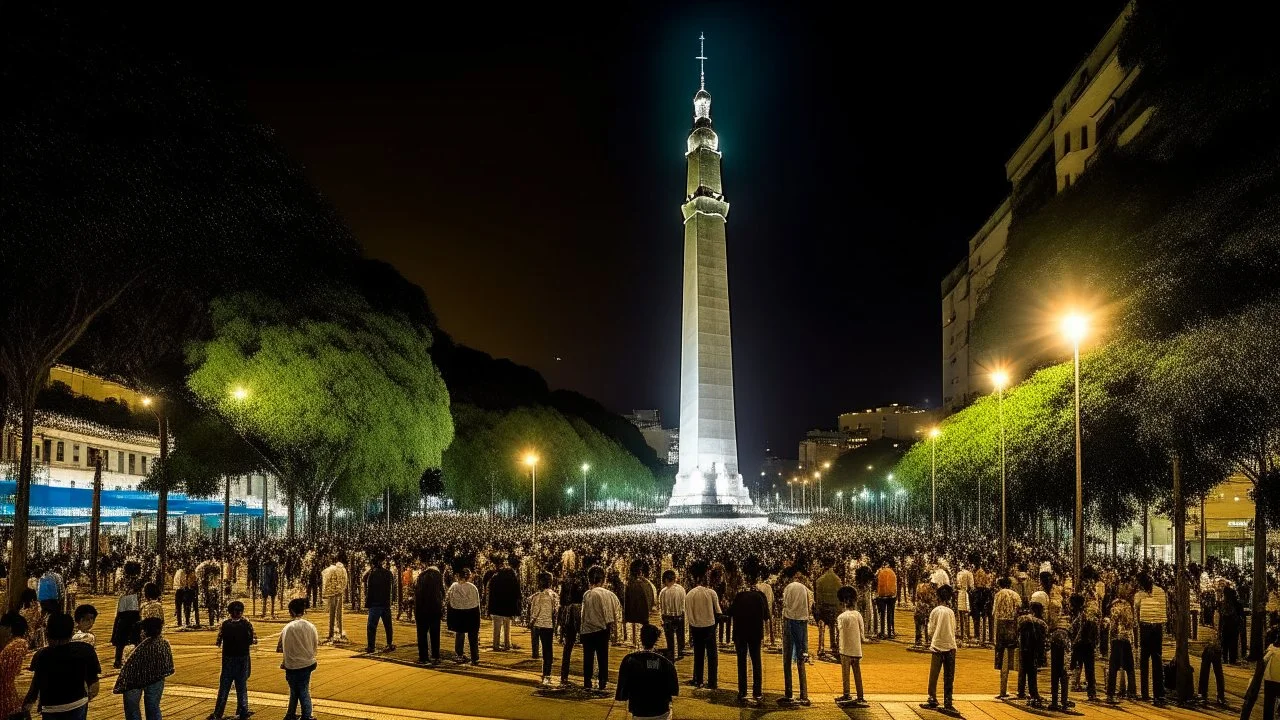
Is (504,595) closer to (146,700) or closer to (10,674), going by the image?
(146,700)

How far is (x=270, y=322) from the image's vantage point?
3219 centimetres

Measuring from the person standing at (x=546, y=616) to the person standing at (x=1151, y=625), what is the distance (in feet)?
25.7

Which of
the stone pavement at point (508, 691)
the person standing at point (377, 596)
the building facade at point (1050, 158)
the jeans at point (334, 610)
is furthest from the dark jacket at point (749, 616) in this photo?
the building facade at point (1050, 158)

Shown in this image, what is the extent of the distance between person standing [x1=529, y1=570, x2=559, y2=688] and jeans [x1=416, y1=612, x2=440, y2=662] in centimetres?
153

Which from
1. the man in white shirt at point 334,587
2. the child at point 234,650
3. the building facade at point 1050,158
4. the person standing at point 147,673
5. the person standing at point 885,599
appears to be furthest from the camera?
the building facade at point 1050,158

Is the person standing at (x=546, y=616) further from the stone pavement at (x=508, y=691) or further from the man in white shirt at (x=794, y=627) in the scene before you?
the man in white shirt at (x=794, y=627)

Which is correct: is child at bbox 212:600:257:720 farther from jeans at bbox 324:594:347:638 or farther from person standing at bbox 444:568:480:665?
jeans at bbox 324:594:347:638

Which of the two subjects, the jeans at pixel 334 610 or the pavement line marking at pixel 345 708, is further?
the jeans at pixel 334 610

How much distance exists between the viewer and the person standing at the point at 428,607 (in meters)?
13.5

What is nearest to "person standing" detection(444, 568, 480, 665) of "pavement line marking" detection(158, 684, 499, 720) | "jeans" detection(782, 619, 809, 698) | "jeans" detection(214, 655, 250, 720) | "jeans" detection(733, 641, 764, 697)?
"pavement line marking" detection(158, 684, 499, 720)

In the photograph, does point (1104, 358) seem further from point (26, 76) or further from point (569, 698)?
point (26, 76)

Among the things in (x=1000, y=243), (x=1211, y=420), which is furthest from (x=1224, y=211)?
(x=1000, y=243)

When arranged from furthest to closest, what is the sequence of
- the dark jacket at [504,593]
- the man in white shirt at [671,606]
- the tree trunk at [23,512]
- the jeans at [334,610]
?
the tree trunk at [23,512], the jeans at [334,610], the dark jacket at [504,593], the man in white shirt at [671,606]

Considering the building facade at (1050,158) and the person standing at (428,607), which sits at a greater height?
the building facade at (1050,158)
